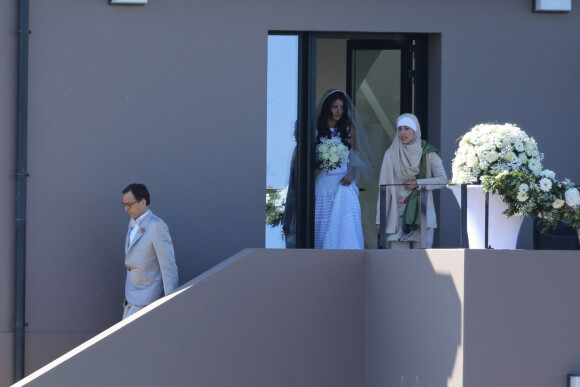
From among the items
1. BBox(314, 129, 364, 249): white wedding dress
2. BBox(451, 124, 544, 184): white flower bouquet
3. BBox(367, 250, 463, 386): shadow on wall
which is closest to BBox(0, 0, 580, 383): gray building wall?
BBox(314, 129, 364, 249): white wedding dress

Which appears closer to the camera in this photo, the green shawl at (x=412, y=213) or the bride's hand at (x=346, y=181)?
the green shawl at (x=412, y=213)

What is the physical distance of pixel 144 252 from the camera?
804cm

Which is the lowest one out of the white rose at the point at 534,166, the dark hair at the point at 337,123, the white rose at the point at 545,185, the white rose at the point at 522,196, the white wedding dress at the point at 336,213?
the white wedding dress at the point at 336,213

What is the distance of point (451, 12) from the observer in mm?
9078

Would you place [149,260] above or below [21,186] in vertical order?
below

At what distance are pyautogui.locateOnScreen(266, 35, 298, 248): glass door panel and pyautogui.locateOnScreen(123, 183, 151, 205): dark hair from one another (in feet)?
4.53

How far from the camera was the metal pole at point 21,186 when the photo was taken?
8547 mm

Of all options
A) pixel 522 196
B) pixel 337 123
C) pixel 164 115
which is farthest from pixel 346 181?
pixel 522 196

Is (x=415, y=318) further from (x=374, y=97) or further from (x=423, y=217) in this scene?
(x=374, y=97)

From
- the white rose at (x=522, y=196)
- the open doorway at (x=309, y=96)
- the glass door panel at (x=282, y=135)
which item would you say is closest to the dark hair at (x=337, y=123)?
the open doorway at (x=309, y=96)

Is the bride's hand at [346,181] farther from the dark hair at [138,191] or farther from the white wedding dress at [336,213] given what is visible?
the dark hair at [138,191]

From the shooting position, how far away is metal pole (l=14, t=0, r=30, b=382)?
8.55 meters

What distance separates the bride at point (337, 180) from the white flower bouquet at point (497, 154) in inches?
95.8

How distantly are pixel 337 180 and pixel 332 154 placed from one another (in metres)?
0.24
